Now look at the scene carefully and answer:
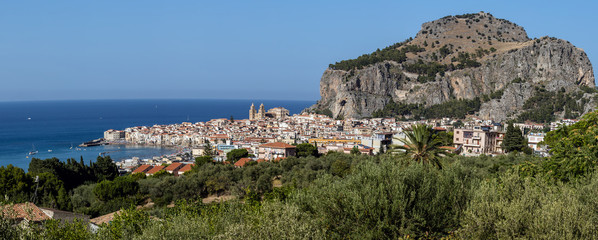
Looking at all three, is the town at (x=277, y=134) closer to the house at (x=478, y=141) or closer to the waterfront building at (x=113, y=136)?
the waterfront building at (x=113, y=136)

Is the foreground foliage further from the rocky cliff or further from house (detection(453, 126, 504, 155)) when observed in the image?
the rocky cliff

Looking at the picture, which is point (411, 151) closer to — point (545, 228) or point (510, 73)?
point (545, 228)

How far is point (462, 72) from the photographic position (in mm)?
99625

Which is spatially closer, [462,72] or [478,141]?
[478,141]

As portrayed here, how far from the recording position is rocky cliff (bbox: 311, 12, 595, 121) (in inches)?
3551

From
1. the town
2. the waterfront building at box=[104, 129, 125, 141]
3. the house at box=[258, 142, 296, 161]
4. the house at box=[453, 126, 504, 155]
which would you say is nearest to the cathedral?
the town

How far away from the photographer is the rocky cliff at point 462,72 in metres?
90.2

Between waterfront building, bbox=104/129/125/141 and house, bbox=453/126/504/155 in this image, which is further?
waterfront building, bbox=104/129/125/141

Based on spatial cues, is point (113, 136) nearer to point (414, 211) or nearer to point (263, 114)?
point (263, 114)

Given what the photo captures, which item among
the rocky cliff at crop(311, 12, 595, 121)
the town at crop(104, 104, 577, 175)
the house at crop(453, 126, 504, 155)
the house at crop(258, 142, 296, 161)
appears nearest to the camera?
the house at crop(453, 126, 504, 155)

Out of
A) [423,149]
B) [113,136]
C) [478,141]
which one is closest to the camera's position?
[423,149]

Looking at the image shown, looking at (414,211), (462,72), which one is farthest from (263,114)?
(414,211)

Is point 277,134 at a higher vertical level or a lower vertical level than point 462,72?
lower

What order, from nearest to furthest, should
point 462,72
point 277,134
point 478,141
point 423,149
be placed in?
point 423,149 < point 478,141 < point 277,134 < point 462,72
